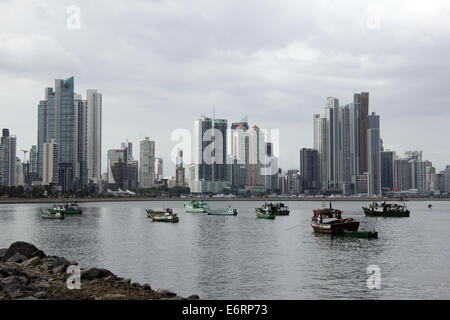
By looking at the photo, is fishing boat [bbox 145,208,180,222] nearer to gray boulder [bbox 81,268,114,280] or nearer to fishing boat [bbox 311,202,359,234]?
fishing boat [bbox 311,202,359,234]

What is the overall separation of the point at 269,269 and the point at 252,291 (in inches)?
411

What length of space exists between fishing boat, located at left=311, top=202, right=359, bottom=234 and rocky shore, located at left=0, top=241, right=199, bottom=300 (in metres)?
53.2

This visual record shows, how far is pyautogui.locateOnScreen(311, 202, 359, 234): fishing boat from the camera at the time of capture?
82062 mm

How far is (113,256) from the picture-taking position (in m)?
57.3

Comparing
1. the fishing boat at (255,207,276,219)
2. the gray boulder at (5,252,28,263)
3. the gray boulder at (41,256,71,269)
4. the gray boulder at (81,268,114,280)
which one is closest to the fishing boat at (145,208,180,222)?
the fishing boat at (255,207,276,219)

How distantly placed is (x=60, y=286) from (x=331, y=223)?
60506 mm

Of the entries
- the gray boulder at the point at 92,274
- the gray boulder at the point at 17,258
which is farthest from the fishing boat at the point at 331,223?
the gray boulder at the point at 92,274

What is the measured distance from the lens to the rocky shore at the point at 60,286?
27.4 m

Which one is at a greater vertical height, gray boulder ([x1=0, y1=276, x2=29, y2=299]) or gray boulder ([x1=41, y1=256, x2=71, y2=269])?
gray boulder ([x1=0, y1=276, x2=29, y2=299])

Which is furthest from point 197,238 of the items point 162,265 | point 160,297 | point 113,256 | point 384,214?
point 384,214

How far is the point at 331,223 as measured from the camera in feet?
273

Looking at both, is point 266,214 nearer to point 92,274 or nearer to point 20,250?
point 20,250
